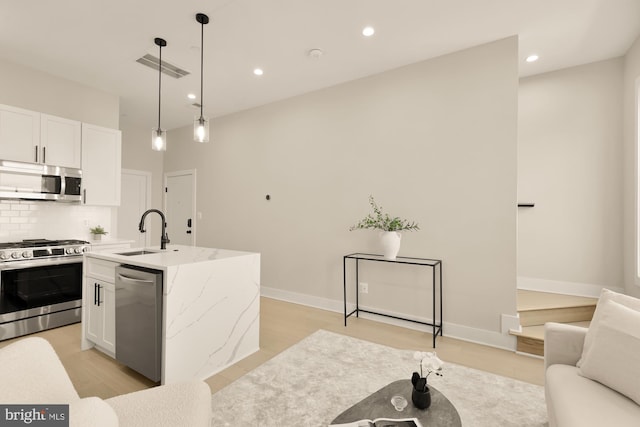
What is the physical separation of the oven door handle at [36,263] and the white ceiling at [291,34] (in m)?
2.23

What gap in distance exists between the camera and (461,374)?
233 cm

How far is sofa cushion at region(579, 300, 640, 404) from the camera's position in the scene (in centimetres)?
129

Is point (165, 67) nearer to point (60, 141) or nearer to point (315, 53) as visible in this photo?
point (60, 141)

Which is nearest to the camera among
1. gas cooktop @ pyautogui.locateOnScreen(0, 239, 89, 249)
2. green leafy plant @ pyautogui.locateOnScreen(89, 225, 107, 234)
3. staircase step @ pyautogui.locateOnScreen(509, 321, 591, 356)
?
staircase step @ pyautogui.locateOnScreen(509, 321, 591, 356)

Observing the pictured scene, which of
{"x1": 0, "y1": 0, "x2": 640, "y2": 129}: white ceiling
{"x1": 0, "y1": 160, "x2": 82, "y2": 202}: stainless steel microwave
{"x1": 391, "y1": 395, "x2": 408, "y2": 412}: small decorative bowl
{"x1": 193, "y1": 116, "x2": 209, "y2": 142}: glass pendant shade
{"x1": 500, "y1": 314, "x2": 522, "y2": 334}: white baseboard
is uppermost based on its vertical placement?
{"x1": 0, "y1": 0, "x2": 640, "y2": 129}: white ceiling

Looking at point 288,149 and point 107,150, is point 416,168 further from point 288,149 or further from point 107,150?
point 107,150

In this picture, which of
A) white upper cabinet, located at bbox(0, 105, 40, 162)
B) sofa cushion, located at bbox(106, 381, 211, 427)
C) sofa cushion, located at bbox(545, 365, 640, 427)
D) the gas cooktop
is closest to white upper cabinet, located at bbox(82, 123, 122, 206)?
white upper cabinet, located at bbox(0, 105, 40, 162)

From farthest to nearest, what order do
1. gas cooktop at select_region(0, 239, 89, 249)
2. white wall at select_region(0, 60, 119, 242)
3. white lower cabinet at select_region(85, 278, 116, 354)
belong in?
white wall at select_region(0, 60, 119, 242) → gas cooktop at select_region(0, 239, 89, 249) → white lower cabinet at select_region(85, 278, 116, 354)

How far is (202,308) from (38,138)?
3.04 metres

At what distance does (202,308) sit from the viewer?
2242 millimetres

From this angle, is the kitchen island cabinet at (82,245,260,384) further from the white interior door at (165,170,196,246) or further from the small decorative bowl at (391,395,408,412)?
the white interior door at (165,170,196,246)

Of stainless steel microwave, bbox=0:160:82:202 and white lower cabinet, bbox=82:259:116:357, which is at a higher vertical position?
stainless steel microwave, bbox=0:160:82:202

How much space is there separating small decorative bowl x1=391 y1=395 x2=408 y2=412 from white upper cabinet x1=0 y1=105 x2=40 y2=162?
14.2ft

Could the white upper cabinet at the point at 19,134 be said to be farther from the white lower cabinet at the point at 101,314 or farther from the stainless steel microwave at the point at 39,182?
the white lower cabinet at the point at 101,314
